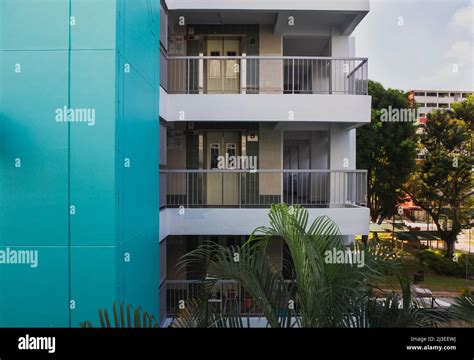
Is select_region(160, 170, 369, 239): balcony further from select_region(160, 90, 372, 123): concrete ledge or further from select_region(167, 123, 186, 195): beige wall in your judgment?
select_region(160, 90, 372, 123): concrete ledge

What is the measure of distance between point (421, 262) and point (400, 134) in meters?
3.16

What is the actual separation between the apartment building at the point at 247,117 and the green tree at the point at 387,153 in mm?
3092

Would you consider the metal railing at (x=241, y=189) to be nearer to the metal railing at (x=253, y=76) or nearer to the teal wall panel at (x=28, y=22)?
the metal railing at (x=253, y=76)

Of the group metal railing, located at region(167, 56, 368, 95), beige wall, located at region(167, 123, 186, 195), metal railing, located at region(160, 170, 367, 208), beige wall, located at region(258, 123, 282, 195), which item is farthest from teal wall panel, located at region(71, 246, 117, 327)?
beige wall, located at region(258, 123, 282, 195)

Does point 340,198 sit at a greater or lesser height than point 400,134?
lesser

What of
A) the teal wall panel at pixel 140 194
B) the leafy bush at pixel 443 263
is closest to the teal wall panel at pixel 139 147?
the teal wall panel at pixel 140 194

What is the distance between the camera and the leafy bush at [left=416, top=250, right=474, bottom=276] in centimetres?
743

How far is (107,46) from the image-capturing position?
2.56 m

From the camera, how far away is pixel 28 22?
246 cm

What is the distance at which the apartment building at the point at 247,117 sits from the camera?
492 cm

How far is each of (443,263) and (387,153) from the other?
294 centimetres

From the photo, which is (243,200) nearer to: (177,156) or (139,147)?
(177,156)
